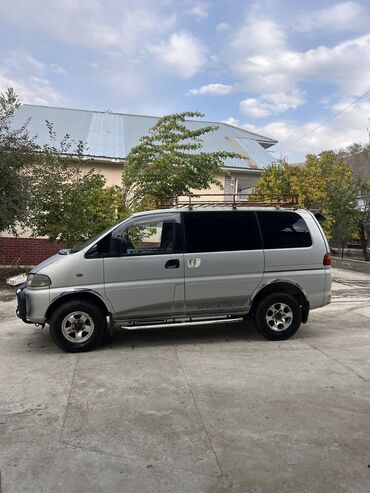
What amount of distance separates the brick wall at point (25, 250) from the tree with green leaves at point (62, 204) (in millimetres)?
3645

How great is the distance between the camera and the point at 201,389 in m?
4.72

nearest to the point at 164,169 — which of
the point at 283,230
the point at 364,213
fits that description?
the point at 283,230

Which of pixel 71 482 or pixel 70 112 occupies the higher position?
pixel 70 112

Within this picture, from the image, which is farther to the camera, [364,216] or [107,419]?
[364,216]

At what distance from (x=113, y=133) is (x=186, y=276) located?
1360cm

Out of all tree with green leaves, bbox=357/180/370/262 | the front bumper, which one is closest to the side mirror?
the front bumper

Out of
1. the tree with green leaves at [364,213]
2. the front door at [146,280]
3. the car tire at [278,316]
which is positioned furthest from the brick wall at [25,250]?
the tree with green leaves at [364,213]

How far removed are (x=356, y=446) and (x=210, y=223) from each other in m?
3.72

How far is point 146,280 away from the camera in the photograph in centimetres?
625

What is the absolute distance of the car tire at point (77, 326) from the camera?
6.02 meters

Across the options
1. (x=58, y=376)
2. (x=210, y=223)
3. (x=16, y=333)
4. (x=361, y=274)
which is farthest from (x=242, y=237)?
(x=361, y=274)

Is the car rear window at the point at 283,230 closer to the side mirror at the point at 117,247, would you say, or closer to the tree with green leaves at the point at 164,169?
the side mirror at the point at 117,247

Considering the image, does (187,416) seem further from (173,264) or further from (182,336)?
(182,336)

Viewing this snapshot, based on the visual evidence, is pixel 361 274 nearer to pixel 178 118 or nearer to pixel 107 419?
pixel 178 118
